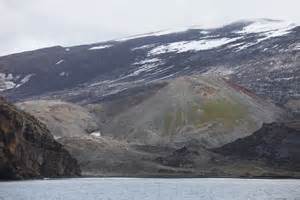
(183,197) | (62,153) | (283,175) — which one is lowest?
(283,175)

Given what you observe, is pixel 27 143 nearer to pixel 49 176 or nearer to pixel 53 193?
pixel 49 176

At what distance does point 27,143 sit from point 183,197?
Answer: 69.0 meters

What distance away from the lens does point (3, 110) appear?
153375 mm

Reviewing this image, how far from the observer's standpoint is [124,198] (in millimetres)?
98750

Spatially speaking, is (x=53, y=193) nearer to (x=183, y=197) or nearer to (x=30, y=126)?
(x=183, y=197)

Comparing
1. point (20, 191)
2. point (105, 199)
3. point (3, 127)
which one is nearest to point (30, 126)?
point (3, 127)

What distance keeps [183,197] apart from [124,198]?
29.9 feet

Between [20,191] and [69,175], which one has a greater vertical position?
[20,191]

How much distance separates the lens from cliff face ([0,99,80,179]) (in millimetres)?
150212

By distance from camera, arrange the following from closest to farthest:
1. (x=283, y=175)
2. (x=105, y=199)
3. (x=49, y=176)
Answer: (x=105, y=199) < (x=49, y=176) < (x=283, y=175)

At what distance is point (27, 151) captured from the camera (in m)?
161

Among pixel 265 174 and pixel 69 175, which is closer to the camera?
pixel 69 175

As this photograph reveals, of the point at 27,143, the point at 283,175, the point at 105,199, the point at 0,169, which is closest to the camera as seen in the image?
the point at 105,199

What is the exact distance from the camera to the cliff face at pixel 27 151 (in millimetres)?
150212
